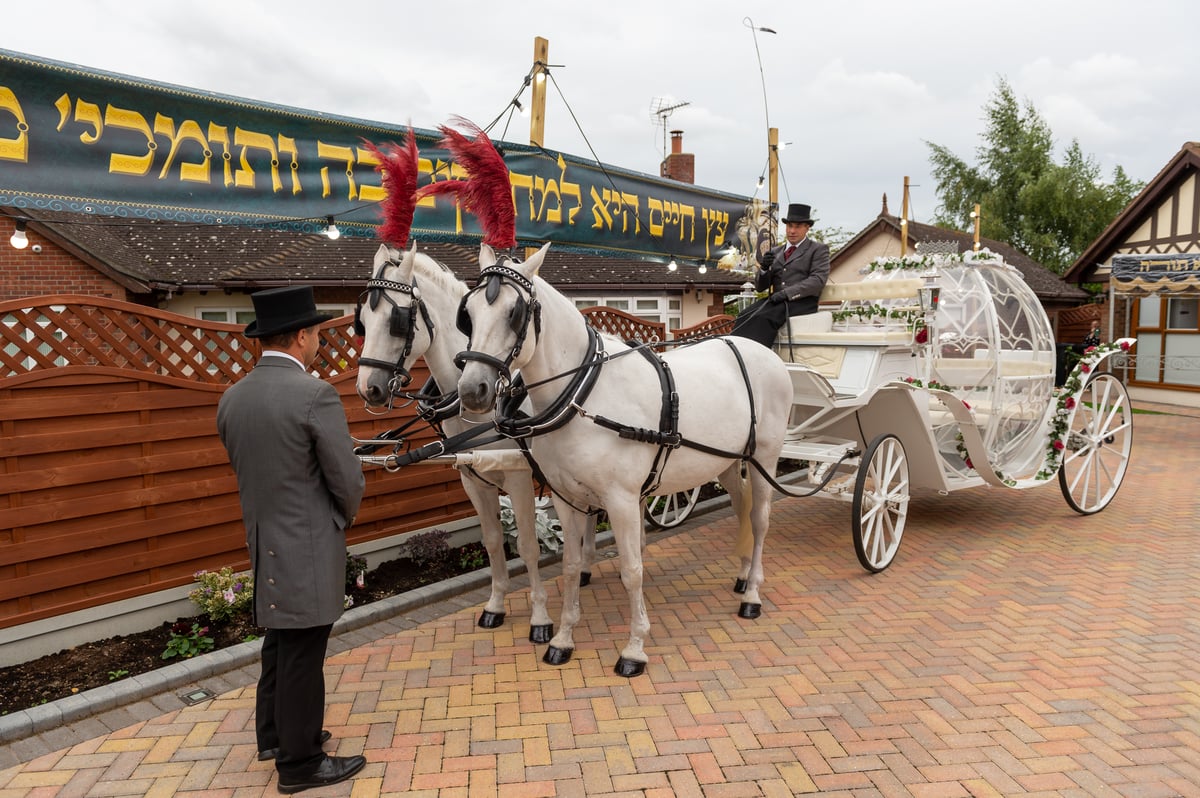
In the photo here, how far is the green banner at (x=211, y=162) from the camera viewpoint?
358 cm

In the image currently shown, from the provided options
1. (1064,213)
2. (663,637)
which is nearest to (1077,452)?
(663,637)

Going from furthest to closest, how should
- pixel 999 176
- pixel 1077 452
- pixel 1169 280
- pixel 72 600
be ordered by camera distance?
pixel 999 176 → pixel 1169 280 → pixel 1077 452 → pixel 72 600

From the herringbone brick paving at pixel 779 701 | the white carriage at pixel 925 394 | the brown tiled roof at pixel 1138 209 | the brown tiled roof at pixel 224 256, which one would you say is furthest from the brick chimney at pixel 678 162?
the herringbone brick paving at pixel 779 701

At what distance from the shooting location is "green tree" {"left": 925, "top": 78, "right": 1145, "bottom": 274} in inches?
1104

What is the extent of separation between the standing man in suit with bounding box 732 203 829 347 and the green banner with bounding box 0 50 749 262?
158 cm

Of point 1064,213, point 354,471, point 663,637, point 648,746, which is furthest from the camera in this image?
point 1064,213

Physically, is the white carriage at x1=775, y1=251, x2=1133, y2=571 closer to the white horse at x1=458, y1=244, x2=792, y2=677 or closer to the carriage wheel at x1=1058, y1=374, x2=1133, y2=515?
the carriage wheel at x1=1058, y1=374, x2=1133, y2=515

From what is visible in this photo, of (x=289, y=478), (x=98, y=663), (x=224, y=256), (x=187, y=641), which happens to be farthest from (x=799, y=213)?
(x=224, y=256)

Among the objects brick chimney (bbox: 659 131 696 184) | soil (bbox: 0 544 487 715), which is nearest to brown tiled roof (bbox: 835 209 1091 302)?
brick chimney (bbox: 659 131 696 184)

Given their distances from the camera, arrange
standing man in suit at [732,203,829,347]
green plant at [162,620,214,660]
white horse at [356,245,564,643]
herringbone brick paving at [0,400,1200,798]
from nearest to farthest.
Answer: herringbone brick paving at [0,400,1200,798] < white horse at [356,245,564,643] < green plant at [162,620,214,660] < standing man in suit at [732,203,829,347]

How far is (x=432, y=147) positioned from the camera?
17.3ft

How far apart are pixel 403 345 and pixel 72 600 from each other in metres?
2.43

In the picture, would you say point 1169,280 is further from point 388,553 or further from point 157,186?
point 157,186

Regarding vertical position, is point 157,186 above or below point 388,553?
above
